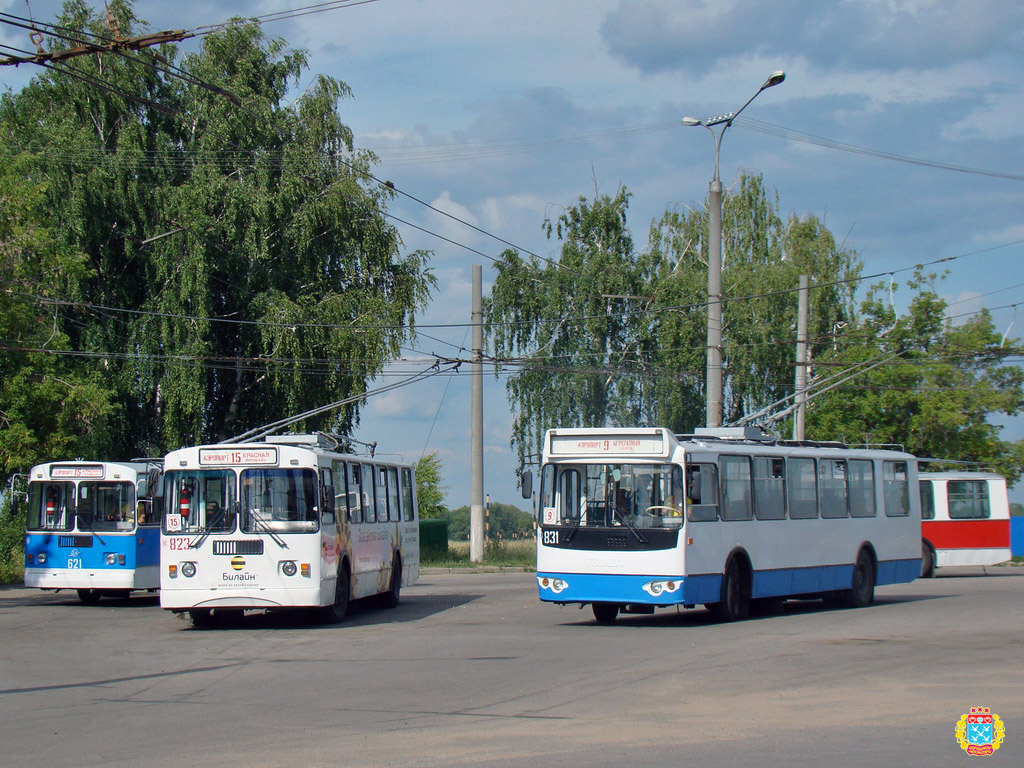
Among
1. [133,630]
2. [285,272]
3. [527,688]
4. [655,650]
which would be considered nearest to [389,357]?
[285,272]

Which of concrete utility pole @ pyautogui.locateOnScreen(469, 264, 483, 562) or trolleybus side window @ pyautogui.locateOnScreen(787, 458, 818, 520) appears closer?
trolleybus side window @ pyautogui.locateOnScreen(787, 458, 818, 520)

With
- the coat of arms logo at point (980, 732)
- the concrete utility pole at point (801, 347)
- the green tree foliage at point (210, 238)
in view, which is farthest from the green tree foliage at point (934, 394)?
the coat of arms logo at point (980, 732)

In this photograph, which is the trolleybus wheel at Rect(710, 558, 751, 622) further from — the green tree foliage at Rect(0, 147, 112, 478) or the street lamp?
the green tree foliage at Rect(0, 147, 112, 478)

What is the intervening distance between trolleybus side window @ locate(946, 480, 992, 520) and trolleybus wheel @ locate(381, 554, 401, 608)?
54.6 feet

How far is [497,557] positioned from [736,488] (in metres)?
22.6

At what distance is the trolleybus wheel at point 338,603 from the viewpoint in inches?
741

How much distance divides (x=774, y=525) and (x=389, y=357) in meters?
20.0

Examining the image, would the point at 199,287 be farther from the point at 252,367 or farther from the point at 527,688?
the point at 527,688

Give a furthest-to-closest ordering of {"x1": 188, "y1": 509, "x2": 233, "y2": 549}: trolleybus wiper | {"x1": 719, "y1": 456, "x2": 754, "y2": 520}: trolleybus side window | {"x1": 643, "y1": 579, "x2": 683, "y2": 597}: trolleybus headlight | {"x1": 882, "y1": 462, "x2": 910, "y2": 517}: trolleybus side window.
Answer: {"x1": 882, "y1": 462, "x2": 910, "y2": 517}: trolleybus side window
{"x1": 719, "y1": 456, "x2": 754, "y2": 520}: trolleybus side window
{"x1": 188, "y1": 509, "x2": 233, "y2": 549}: trolleybus wiper
{"x1": 643, "y1": 579, "x2": 683, "y2": 597}: trolleybus headlight

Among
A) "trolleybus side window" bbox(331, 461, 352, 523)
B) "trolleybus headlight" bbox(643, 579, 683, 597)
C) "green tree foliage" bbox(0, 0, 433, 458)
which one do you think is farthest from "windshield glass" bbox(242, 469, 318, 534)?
"green tree foliage" bbox(0, 0, 433, 458)

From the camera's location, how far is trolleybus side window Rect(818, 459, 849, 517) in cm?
2089

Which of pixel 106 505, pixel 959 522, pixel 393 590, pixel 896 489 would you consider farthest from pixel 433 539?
pixel 896 489

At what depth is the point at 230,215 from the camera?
120ft

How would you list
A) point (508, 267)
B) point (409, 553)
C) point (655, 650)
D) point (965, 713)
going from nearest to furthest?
point (965, 713) < point (655, 650) < point (409, 553) < point (508, 267)
